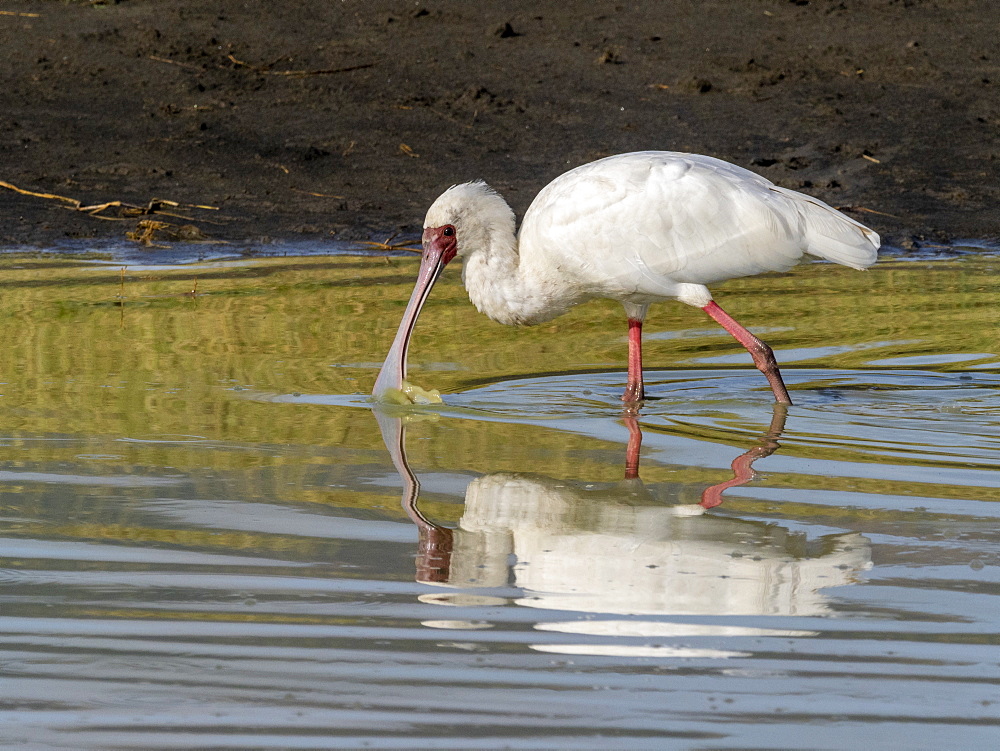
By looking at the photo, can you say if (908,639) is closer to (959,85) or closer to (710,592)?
(710,592)

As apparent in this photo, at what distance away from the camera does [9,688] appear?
9.13 feet

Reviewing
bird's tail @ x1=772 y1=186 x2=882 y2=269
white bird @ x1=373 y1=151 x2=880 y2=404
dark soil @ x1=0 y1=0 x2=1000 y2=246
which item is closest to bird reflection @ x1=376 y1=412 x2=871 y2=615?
white bird @ x1=373 y1=151 x2=880 y2=404

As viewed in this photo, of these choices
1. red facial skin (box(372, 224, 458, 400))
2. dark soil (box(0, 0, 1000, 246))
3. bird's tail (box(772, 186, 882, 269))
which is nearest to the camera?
bird's tail (box(772, 186, 882, 269))

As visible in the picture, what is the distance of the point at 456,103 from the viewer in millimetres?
13406

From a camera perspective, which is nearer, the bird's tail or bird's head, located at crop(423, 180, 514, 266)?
the bird's tail

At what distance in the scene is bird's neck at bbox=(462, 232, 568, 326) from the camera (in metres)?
6.44

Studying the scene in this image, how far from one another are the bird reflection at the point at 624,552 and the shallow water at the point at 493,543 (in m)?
0.01

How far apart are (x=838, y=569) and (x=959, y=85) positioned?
1154 centimetres

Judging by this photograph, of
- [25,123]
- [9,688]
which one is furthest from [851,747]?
[25,123]

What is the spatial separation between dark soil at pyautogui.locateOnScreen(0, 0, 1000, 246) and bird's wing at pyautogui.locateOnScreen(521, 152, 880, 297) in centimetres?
496

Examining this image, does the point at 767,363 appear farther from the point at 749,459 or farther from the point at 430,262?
the point at 430,262

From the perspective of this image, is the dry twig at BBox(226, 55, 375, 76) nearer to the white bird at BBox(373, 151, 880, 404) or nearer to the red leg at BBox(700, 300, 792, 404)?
the white bird at BBox(373, 151, 880, 404)

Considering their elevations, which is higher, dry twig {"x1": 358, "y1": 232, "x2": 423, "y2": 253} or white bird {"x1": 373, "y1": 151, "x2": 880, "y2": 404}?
dry twig {"x1": 358, "y1": 232, "x2": 423, "y2": 253}

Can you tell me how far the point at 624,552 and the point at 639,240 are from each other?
267cm
